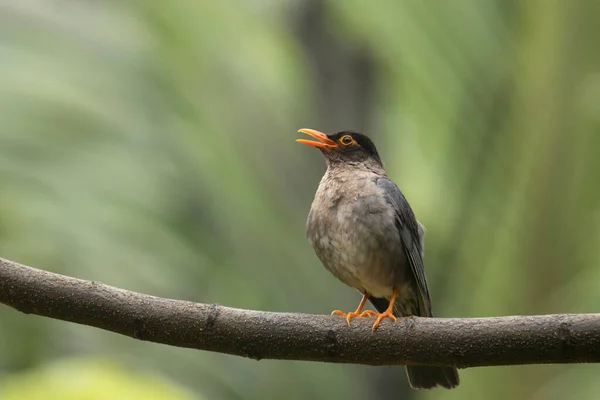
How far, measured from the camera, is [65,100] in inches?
229

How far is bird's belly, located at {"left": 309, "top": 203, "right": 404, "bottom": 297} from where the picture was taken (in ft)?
12.7

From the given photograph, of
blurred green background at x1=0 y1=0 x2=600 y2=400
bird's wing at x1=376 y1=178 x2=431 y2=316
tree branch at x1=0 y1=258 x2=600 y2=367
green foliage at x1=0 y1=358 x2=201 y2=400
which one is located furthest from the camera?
blurred green background at x1=0 y1=0 x2=600 y2=400

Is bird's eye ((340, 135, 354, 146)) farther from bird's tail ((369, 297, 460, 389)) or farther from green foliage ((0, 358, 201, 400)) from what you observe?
green foliage ((0, 358, 201, 400))

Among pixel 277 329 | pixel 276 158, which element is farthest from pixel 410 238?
pixel 276 158

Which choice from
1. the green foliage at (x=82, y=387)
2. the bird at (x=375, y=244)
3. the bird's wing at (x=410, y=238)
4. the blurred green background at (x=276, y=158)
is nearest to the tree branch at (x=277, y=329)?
the green foliage at (x=82, y=387)

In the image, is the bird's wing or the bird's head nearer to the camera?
the bird's wing

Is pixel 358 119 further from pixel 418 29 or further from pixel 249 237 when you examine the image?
pixel 249 237

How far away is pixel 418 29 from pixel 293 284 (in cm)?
178

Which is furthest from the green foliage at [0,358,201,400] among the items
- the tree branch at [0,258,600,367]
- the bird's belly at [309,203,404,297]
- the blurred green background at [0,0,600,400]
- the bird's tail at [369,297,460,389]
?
the bird's tail at [369,297,460,389]

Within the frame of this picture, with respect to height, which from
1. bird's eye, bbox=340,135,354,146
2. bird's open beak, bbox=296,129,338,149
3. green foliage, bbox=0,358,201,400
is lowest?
green foliage, bbox=0,358,201,400

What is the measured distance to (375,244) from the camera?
12.7ft

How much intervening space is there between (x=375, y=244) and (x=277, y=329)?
1.14 m

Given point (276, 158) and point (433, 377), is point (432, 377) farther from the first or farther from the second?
point (276, 158)

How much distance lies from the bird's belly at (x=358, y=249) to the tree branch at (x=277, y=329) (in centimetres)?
96
